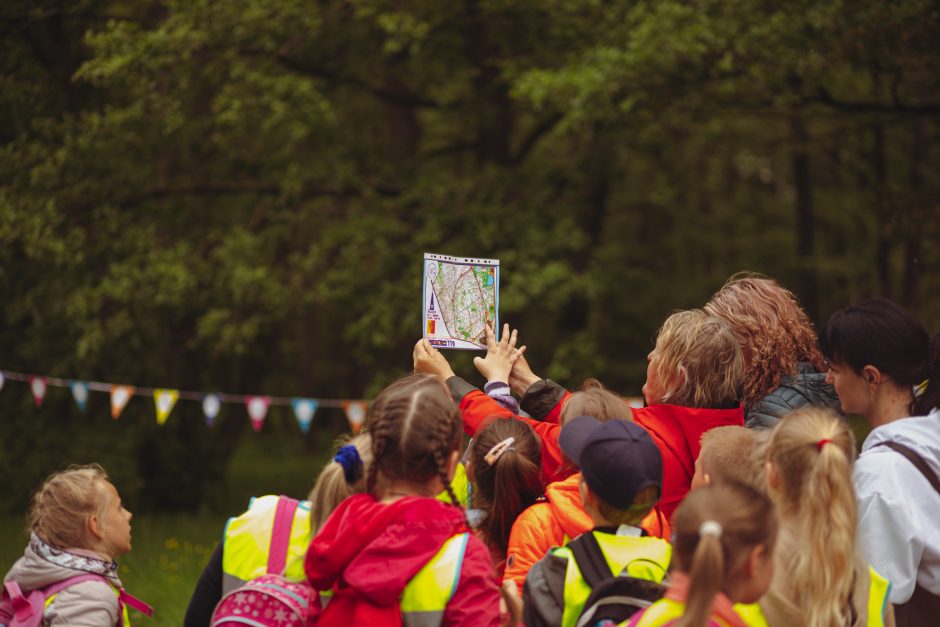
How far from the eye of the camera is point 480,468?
3.95m

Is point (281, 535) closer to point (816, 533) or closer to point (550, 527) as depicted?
point (550, 527)

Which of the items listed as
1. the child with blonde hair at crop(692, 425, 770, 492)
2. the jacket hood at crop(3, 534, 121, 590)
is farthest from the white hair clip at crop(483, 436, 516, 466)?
the jacket hood at crop(3, 534, 121, 590)

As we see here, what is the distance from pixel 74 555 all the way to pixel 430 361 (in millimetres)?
1462

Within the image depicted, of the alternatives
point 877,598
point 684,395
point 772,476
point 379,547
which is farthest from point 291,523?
point 877,598

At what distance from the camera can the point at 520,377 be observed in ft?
14.0

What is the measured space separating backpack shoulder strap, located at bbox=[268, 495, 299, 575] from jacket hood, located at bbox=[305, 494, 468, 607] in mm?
269

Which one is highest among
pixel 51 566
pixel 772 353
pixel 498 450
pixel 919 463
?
pixel 772 353

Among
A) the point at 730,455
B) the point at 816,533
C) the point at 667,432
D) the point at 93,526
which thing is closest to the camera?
the point at 816,533

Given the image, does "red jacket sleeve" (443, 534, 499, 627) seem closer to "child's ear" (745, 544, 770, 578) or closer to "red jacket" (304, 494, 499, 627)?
"red jacket" (304, 494, 499, 627)

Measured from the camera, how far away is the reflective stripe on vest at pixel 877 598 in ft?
9.45

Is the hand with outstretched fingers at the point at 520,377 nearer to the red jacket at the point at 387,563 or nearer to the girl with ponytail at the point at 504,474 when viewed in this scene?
the girl with ponytail at the point at 504,474

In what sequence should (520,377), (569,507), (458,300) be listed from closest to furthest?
(569,507) → (458,300) → (520,377)

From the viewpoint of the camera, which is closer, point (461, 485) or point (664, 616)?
point (664, 616)

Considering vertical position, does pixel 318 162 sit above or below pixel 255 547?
above
